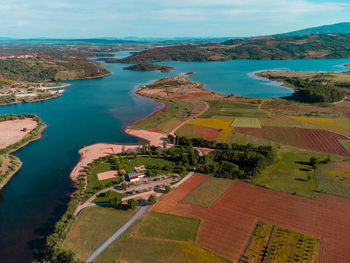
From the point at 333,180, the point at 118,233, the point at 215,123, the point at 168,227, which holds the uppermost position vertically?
the point at 215,123

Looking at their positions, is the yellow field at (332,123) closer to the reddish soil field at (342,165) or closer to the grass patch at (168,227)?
the reddish soil field at (342,165)

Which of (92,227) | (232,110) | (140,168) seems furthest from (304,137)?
(92,227)

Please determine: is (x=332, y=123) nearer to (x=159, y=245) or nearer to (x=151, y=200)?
(x=151, y=200)

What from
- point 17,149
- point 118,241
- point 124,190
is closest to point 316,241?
point 118,241

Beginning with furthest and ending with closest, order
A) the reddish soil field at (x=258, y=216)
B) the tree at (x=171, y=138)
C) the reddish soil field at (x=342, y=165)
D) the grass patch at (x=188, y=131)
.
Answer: the grass patch at (x=188, y=131) → the tree at (x=171, y=138) → the reddish soil field at (x=342, y=165) → the reddish soil field at (x=258, y=216)

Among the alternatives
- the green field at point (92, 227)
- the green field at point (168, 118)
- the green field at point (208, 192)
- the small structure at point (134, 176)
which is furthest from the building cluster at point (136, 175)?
the green field at point (168, 118)
